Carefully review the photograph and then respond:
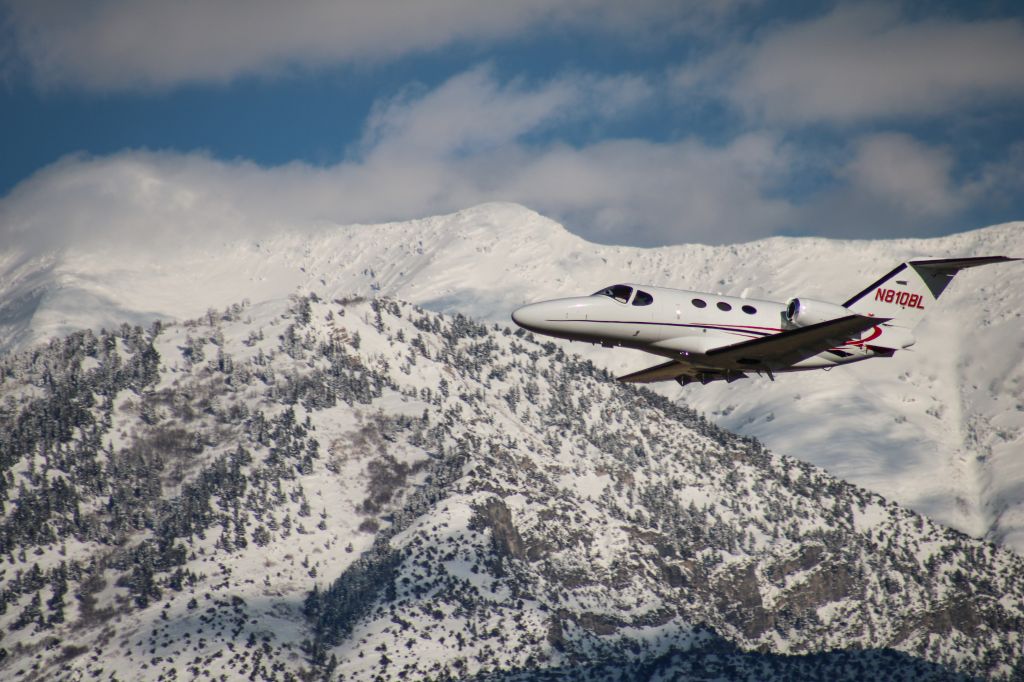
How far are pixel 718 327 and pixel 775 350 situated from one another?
4.29m

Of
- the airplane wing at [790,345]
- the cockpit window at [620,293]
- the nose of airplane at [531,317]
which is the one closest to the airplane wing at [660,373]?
the airplane wing at [790,345]

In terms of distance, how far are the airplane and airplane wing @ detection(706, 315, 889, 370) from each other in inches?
2.4

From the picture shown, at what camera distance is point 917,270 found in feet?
291

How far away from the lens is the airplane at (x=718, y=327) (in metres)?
80.6

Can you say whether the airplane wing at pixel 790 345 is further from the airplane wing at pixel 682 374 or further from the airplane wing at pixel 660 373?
the airplane wing at pixel 660 373

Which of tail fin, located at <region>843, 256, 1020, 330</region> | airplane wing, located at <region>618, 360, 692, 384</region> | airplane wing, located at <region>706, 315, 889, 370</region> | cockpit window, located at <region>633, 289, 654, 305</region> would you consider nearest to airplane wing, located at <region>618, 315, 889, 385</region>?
airplane wing, located at <region>706, 315, 889, 370</region>

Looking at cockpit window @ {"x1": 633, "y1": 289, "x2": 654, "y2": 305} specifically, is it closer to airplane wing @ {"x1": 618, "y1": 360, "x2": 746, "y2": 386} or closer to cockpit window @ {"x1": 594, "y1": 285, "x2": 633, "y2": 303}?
cockpit window @ {"x1": 594, "y1": 285, "x2": 633, "y2": 303}

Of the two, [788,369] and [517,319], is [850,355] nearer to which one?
[788,369]

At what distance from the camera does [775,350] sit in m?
81.2

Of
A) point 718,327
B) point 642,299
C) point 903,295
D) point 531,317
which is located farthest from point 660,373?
point 903,295

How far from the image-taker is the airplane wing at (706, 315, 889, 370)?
78.4m

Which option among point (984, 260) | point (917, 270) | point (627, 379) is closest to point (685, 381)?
point (627, 379)

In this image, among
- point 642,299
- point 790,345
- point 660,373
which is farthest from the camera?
point 660,373

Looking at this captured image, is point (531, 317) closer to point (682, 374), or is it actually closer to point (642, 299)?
point (642, 299)
